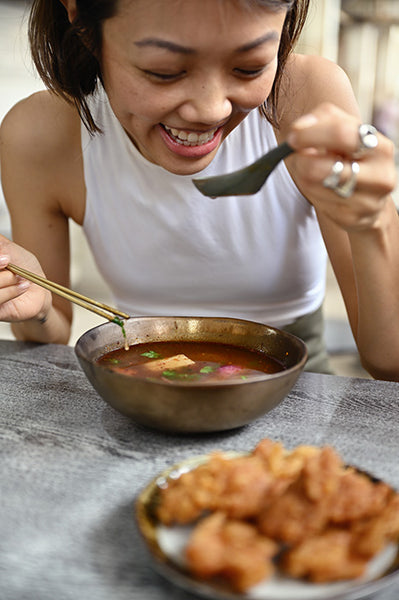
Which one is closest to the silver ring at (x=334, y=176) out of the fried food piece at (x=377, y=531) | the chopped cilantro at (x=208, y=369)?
the chopped cilantro at (x=208, y=369)

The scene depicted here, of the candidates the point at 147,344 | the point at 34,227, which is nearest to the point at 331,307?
the point at 34,227

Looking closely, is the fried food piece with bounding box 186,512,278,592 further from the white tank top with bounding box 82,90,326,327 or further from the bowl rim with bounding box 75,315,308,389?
the white tank top with bounding box 82,90,326,327

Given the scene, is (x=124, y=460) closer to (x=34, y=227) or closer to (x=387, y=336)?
(x=387, y=336)

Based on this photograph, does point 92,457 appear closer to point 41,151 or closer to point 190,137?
point 190,137

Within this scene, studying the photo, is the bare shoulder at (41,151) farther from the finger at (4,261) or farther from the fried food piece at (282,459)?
the fried food piece at (282,459)

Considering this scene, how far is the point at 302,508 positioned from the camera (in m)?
0.70

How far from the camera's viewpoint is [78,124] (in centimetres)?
173

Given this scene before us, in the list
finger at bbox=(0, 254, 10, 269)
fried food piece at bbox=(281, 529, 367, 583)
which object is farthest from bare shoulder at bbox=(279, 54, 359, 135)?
fried food piece at bbox=(281, 529, 367, 583)

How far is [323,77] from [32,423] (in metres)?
1.12

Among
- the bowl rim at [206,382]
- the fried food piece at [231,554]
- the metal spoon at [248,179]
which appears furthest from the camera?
the metal spoon at [248,179]

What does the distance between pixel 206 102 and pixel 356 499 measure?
74 cm

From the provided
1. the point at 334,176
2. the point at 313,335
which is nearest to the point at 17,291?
the point at 334,176

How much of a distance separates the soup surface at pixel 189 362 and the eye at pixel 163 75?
505 millimetres

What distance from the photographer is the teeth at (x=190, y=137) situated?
4.20ft
